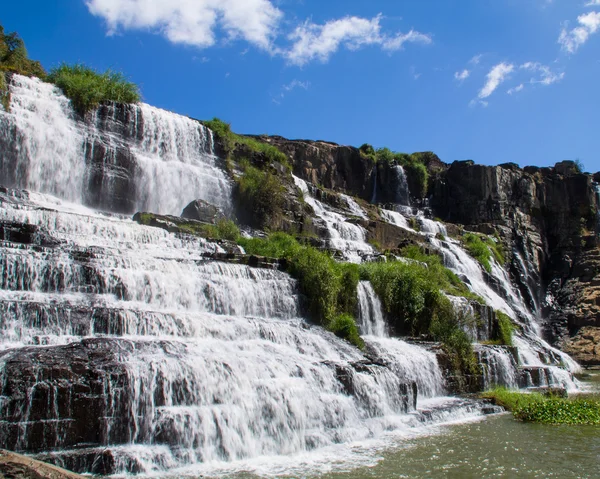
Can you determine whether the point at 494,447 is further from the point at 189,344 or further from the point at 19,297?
the point at 19,297

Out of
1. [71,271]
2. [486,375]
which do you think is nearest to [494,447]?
[486,375]

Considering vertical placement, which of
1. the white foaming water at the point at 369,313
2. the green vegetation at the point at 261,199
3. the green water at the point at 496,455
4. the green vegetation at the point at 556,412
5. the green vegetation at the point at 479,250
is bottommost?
the green water at the point at 496,455

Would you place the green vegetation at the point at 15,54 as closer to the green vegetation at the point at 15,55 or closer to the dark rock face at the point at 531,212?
the green vegetation at the point at 15,55

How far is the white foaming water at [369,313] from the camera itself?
1869cm

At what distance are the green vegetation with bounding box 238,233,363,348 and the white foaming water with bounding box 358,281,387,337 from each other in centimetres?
46

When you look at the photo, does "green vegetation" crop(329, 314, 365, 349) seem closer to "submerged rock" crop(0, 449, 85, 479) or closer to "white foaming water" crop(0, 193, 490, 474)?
"white foaming water" crop(0, 193, 490, 474)

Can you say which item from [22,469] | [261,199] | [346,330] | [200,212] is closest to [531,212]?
[261,199]

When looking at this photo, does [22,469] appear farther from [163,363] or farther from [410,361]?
[410,361]

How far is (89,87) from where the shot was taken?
26.7 metres

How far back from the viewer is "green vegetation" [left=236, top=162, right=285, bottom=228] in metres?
28.3

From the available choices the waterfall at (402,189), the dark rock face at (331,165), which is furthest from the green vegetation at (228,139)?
the waterfall at (402,189)

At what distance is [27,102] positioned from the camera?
2409 cm

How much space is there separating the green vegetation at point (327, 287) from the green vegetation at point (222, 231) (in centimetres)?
405

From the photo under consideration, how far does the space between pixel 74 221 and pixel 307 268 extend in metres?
7.97
